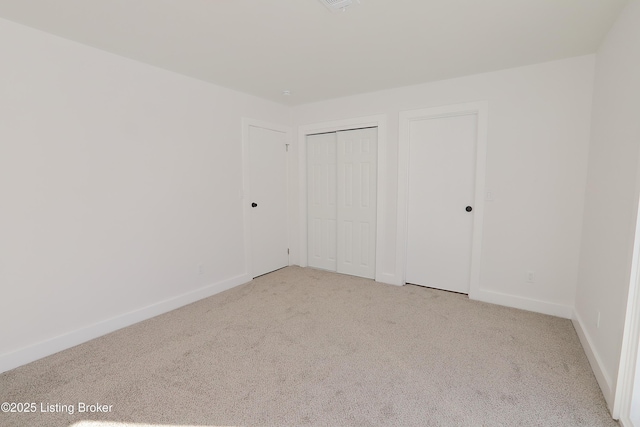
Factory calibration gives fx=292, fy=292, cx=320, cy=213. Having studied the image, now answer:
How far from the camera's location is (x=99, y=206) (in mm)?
2451

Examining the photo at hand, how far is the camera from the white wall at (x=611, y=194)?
162cm

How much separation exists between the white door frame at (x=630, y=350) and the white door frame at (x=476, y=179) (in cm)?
159

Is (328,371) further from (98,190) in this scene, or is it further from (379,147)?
(379,147)

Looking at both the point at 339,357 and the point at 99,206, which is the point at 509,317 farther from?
the point at 99,206

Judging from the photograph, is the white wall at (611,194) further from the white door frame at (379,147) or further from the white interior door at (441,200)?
the white door frame at (379,147)

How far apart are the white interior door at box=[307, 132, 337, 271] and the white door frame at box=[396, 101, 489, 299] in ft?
3.23

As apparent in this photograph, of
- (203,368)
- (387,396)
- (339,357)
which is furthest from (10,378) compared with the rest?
(387,396)

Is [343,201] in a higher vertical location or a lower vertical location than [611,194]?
lower

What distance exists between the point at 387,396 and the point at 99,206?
263 centimetres

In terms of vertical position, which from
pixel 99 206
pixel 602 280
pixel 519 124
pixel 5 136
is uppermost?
pixel 519 124

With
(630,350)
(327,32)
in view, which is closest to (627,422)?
(630,350)

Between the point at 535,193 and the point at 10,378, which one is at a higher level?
the point at 535,193

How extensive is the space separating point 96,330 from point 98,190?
117 centimetres

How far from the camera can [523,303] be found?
2.92 m
